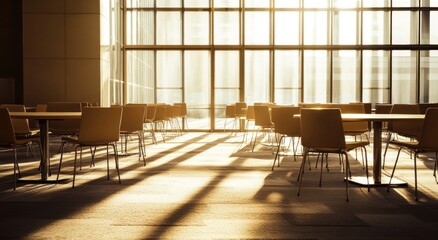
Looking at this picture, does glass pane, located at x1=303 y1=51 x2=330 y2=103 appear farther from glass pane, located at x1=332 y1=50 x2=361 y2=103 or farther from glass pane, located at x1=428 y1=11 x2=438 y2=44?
glass pane, located at x1=428 y1=11 x2=438 y2=44

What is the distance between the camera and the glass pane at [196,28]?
622 inches

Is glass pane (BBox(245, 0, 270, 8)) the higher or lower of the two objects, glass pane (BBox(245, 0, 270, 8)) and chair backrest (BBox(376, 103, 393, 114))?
the higher

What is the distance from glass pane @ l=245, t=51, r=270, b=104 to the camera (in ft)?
51.6

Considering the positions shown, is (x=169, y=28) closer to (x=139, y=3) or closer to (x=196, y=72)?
(x=139, y=3)

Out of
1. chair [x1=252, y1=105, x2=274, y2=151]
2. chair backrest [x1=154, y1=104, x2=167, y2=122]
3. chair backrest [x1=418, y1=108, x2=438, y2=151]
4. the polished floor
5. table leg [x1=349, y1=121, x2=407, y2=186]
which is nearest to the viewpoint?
the polished floor

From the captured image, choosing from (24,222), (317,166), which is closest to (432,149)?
(317,166)

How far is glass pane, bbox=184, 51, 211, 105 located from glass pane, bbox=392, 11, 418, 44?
5.90 meters

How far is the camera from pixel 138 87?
15836mm

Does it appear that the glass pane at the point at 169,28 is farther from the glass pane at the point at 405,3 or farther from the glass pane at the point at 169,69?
the glass pane at the point at 405,3

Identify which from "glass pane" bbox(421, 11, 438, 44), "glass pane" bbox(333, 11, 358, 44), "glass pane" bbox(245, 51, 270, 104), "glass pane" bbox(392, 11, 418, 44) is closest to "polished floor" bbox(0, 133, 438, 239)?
"glass pane" bbox(245, 51, 270, 104)

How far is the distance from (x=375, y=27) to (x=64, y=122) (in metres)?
11.3

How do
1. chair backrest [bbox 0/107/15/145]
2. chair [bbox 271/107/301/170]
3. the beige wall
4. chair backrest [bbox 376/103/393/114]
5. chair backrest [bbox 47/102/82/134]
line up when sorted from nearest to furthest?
chair backrest [bbox 0/107/15/145], chair [bbox 271/107/301/170], chair backrest [bbox 47/102/82/134], chair backrest [bbox 376/103/393/114], the beige wall

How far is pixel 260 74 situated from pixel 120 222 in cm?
1216

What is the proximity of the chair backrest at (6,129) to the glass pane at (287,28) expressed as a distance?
452 inches
